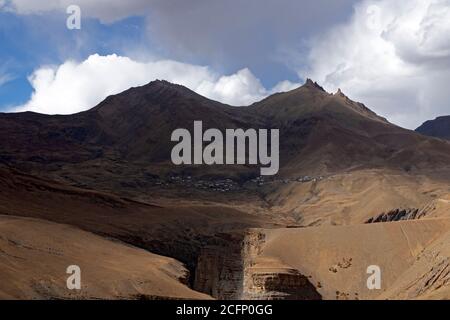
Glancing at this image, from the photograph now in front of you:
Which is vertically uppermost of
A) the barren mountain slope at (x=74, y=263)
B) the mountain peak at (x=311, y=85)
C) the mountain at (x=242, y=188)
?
the mountain peak at (x=311, y=85)

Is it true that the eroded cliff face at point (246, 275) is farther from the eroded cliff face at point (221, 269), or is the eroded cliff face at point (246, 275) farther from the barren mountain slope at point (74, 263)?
the barren mountain slope at point (74, 263)

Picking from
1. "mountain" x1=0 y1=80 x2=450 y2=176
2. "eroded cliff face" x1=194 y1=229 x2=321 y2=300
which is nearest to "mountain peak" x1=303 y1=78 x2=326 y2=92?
"mountain" x1=0 y1=80 x2=450 y2=176

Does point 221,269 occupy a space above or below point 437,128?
below

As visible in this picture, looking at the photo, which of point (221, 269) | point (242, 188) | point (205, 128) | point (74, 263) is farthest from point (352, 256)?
point (205, 128)

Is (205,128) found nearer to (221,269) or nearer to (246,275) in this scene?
(221,269)

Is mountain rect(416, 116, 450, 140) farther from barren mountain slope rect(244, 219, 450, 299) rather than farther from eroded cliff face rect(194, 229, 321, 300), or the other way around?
barren mountain slope rect(244, 219, 450, 299)

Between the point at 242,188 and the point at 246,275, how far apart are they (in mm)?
51507

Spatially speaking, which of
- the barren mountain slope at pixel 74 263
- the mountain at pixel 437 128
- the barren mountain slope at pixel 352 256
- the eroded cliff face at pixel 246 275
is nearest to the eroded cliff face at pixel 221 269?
the eroded cliff face at pixel 246 275

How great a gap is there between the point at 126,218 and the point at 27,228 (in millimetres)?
16579

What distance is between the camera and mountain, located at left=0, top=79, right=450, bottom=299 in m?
42.0

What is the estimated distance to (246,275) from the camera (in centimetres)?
4091

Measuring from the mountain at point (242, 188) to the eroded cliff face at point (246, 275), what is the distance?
94 millimetres

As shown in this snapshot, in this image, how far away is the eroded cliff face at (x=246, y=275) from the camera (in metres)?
38.2

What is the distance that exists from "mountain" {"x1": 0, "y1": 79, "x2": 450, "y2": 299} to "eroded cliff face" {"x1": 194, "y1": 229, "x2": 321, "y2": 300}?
0.31 feet
